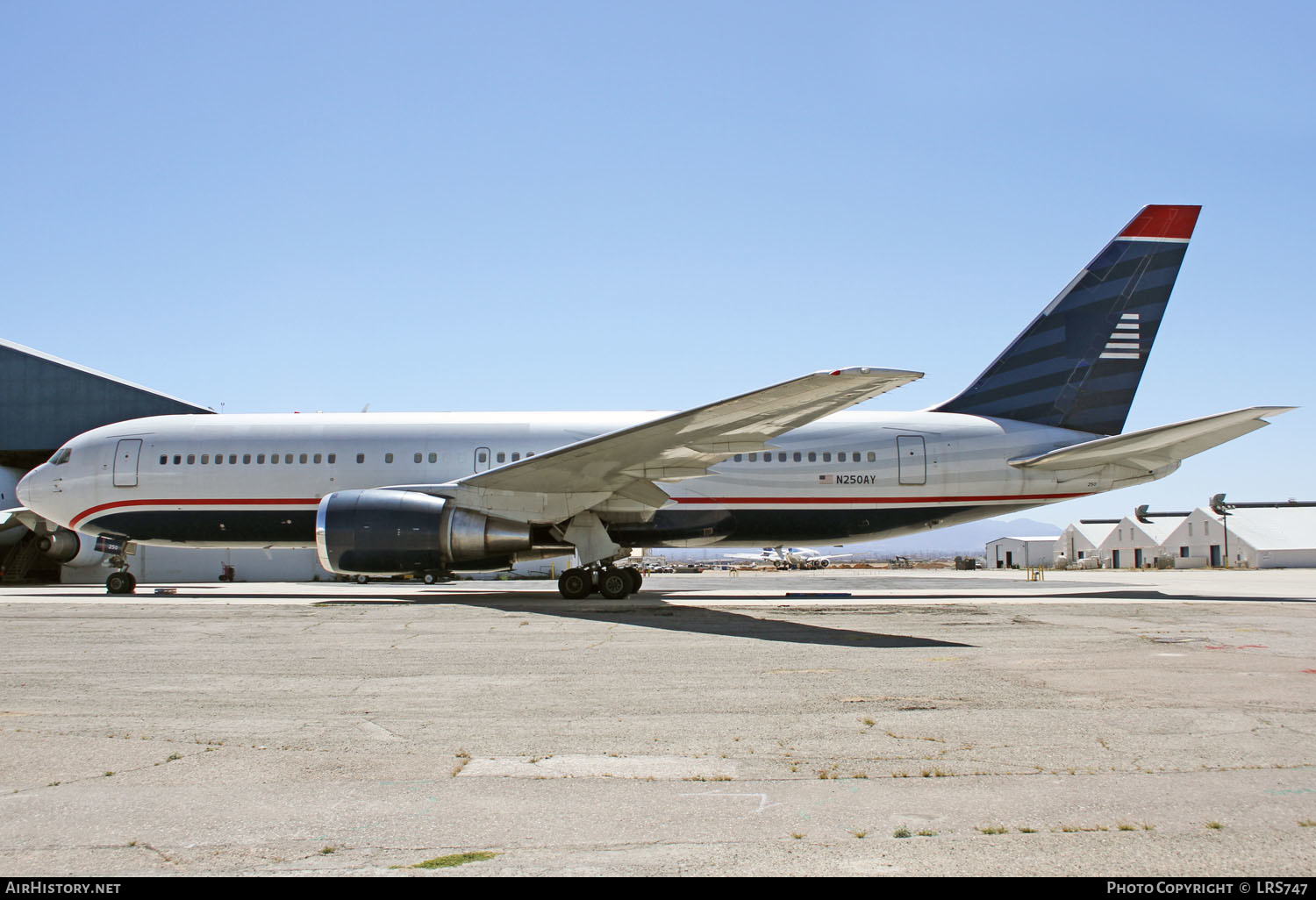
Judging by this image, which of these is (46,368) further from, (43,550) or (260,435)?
(260,435)

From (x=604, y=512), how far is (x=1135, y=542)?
4413 cm

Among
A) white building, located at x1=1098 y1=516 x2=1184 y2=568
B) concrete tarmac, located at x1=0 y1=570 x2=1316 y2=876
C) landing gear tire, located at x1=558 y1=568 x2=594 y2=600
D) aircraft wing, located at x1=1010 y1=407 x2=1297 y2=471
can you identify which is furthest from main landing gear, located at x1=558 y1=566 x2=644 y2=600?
white building, located at x1=1098 y1=516 x2=1184 y2=568

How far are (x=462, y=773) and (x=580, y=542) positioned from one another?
11394 mm

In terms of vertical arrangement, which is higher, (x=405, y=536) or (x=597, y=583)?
(x=405, y=536)

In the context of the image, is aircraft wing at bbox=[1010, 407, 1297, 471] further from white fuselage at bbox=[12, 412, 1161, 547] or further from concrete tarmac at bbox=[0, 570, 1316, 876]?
concrete tarmac at bbox=[0, 570, 1316, 876]

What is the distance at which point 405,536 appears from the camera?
14.6 meters

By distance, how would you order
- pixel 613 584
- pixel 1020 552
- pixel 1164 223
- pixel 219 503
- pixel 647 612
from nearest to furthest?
1. pixel 647 612
2. pixel 613 584
3. pixel 1164 223
4. pixel 219 503
5. pixel 1020 552

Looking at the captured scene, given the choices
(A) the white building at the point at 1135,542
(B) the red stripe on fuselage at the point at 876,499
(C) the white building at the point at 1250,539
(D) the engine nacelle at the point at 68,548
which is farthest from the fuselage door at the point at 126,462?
(A) the white building at the point at 1135,542

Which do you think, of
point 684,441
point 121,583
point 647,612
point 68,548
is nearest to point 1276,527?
point 684,441

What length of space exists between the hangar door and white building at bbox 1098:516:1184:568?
121 ft

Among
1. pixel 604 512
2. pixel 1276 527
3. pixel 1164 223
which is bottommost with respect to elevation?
pixel 1276 527

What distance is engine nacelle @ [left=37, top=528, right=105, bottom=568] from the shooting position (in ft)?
98.8

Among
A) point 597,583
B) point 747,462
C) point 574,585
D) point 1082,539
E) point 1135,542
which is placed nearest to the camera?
point 574,585

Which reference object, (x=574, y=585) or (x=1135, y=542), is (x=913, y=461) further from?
(x=1135, y=542)
